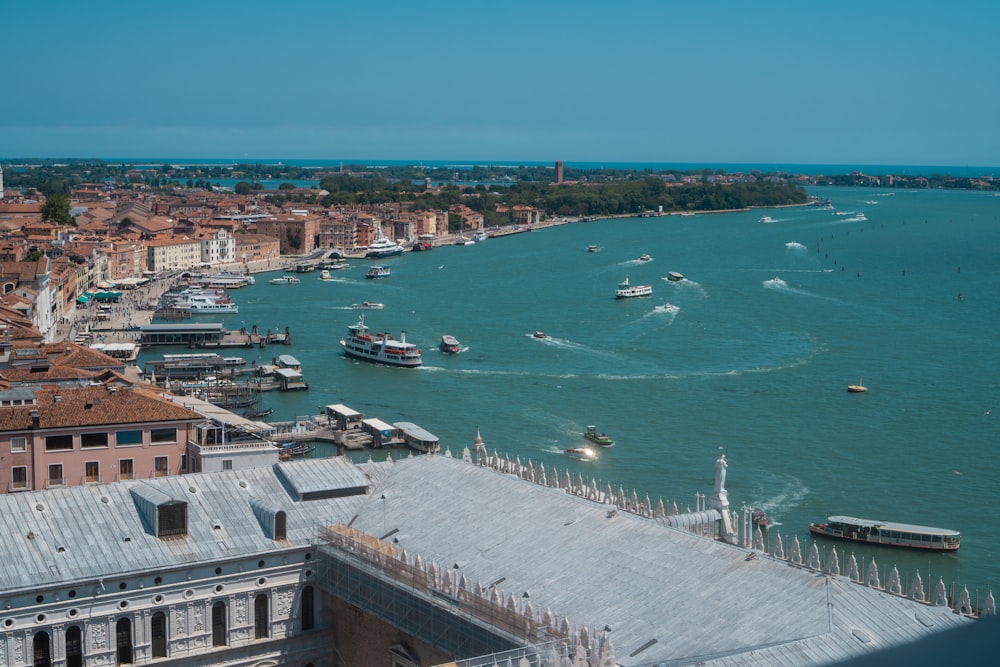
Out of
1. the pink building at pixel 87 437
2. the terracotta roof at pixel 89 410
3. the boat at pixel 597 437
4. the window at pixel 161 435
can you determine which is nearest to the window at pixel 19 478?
the pink building at pixel 87 437

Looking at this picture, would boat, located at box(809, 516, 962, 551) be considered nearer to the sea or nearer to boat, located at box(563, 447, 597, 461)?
the sea

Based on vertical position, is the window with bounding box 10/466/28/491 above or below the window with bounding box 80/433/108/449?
below

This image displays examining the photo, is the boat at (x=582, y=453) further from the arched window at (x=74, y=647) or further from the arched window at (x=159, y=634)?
the arched window at (x=74, y=647)

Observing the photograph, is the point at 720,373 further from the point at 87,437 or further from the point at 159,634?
the point at 159,634

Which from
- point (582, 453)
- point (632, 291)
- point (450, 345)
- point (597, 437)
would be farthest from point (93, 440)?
point (632, 291)

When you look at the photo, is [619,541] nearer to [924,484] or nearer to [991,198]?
[924,484]

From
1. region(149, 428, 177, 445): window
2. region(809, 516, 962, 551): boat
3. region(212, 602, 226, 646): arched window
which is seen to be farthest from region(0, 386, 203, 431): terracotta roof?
region(809, 516, 962, 551): boat
